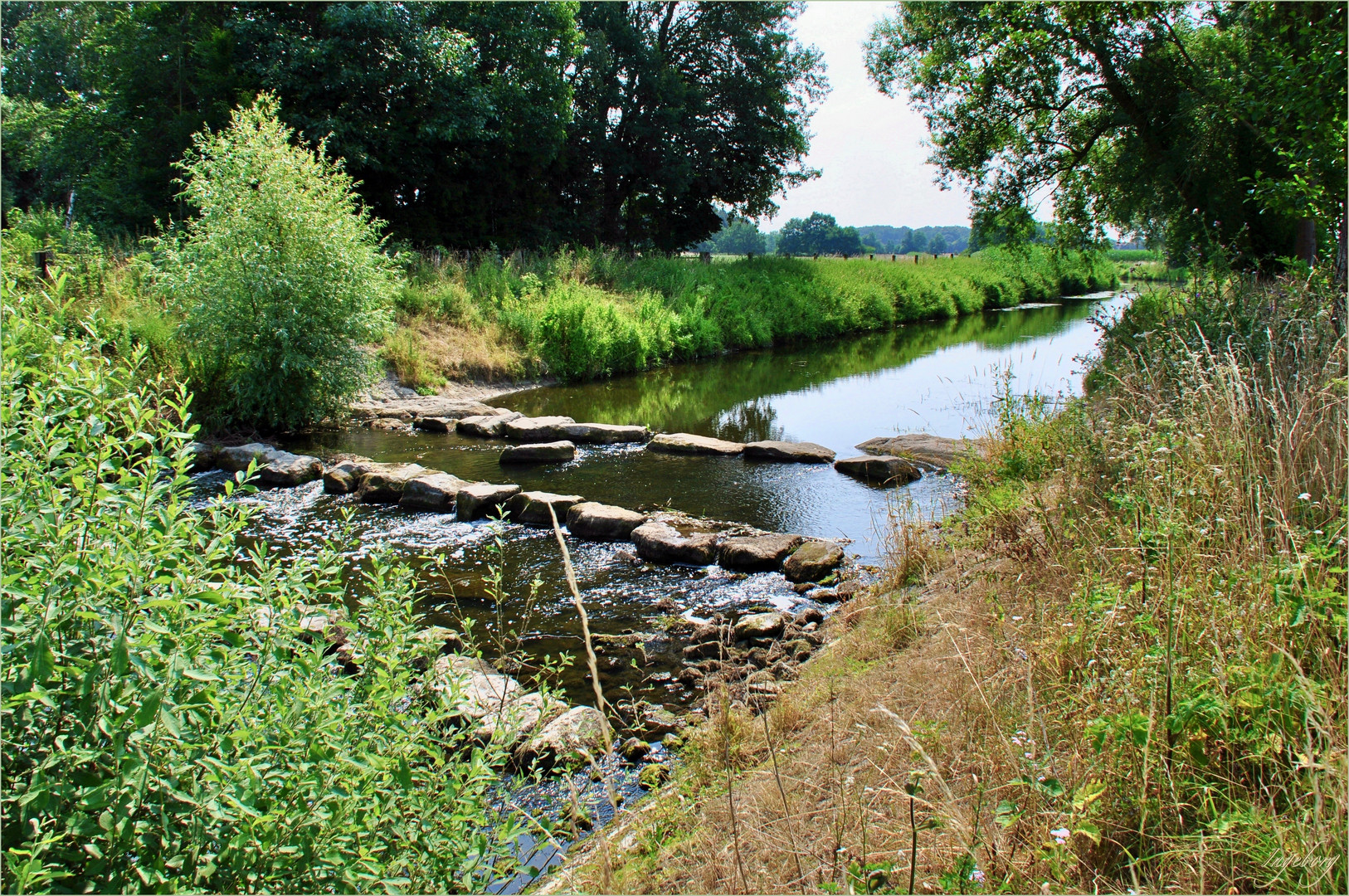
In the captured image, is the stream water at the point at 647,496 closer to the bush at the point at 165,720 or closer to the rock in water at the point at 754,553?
the rock in water at the point at 754,553

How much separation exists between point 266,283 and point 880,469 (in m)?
8.07

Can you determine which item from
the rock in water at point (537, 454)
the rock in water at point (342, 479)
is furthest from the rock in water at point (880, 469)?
the rock in water at point (342, 479)

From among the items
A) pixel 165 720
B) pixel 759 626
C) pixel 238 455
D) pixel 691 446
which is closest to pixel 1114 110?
pixel 691 446

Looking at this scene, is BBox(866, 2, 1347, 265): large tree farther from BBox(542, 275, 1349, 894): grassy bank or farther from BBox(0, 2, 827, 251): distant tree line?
BBox(0, 2, 827, 251): distant tree line

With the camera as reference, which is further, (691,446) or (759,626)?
(691,446)

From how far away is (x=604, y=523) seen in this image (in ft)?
24.7

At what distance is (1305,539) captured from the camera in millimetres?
3023

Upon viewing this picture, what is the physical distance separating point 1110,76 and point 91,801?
52.8ft

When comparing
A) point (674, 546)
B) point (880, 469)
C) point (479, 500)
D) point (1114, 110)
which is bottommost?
point (674, 546)

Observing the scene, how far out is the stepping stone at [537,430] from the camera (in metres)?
11.5

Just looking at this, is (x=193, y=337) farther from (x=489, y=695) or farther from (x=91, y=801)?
(x=91, y=801)

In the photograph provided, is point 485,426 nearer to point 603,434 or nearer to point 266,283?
point 603,434

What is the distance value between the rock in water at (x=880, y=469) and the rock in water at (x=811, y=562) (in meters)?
2.54

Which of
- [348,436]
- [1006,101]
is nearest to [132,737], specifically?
[348,436]
